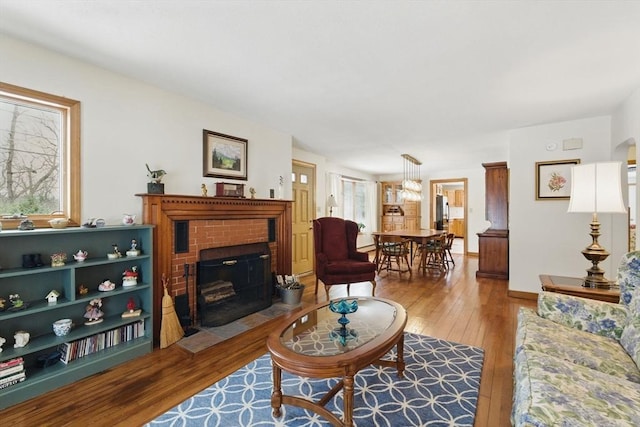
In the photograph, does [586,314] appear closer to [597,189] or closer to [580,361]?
[580,361]

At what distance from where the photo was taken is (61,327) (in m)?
2.17

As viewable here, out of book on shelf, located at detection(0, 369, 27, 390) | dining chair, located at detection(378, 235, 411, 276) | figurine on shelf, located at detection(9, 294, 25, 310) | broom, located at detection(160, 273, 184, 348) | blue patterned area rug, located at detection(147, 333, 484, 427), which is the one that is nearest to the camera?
blue patterned area rug, located at detection(147, 333, 484, 427)

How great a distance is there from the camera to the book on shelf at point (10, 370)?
1.88 metres

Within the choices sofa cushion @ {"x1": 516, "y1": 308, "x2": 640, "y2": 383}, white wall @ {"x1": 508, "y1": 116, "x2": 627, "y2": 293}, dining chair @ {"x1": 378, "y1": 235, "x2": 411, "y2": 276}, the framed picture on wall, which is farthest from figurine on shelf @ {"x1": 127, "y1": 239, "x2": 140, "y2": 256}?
Result: the framed picture on wall

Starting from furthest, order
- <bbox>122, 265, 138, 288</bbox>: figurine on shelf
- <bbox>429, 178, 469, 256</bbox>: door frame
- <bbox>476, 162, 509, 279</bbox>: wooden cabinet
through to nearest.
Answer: <bbox>429, 178, 469, 256</bbox>: door frame → <bbox>476, 162, 509, 279</bbox>: wooden cabinet → <bbox>122, 265, 138, 288</bbox>: figurine on shelf

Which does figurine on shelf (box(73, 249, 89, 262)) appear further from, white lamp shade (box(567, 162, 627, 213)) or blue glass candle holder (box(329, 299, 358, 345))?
white lamp shade (box(567, 162, 627, 213))

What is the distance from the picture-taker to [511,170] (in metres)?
4.20

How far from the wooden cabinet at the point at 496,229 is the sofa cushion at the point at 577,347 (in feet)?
12.0

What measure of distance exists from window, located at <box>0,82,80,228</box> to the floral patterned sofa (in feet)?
10.3

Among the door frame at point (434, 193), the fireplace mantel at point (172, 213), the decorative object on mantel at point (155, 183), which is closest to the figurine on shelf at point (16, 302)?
the fireplace mantel at point (172, 213)

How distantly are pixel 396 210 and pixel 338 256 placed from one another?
5.19 meters

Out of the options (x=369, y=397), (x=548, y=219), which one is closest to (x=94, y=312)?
(x=369, y=397)

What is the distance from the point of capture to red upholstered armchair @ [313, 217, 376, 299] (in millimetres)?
3972

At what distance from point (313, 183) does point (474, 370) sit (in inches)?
166
